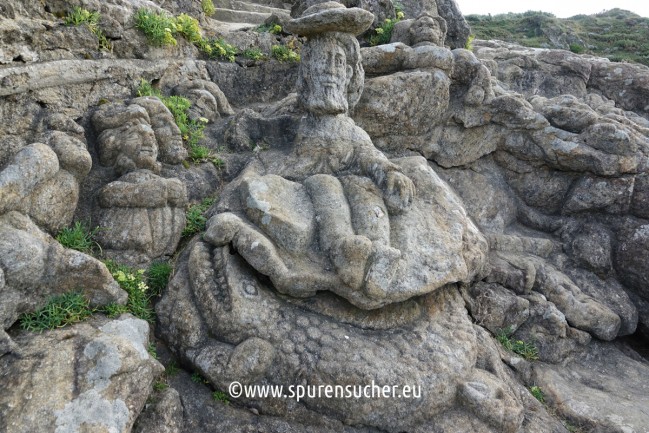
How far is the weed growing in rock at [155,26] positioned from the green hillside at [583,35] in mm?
16387

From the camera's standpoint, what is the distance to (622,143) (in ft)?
22.5

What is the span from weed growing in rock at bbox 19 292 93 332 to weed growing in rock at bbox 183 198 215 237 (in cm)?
147

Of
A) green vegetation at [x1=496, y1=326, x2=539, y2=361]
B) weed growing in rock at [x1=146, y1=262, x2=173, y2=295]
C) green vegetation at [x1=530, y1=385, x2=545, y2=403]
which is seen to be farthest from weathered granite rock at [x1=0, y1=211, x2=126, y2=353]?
green vegetation at [x1=530, y1=385, x2=545, y2=403]

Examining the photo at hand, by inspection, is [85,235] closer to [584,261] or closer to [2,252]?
[2,252]

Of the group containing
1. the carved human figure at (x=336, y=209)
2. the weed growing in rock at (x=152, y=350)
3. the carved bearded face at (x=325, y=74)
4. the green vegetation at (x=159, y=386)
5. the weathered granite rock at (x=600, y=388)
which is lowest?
the weathered granite rock at (x=600, y=388)

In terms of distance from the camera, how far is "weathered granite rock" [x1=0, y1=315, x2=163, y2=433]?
307 centimetres

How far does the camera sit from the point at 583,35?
72.9ft

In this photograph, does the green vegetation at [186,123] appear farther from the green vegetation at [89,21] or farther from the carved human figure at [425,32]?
the carved human figure at [425,32]

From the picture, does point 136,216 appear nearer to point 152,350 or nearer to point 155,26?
point 152,350

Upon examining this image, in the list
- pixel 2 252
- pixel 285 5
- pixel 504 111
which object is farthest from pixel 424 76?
pixel 285 5

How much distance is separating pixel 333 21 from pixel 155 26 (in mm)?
2840

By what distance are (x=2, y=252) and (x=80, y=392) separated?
4.35 ft

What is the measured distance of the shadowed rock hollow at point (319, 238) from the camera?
392cm

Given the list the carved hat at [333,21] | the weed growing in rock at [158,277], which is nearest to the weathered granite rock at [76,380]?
the weed growing in rock at [158,277]
